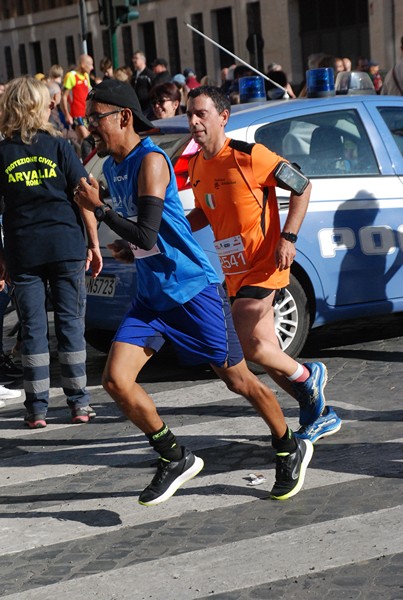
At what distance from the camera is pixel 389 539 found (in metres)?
4.87

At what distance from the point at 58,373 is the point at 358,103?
104 inches

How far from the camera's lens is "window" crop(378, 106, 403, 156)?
8.54 m

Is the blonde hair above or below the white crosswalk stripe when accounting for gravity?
above

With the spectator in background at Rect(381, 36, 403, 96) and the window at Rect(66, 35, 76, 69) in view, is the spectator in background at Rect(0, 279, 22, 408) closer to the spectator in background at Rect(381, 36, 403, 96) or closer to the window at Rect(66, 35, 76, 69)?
the spectator in background at Rect(381, 36, 403, 96)

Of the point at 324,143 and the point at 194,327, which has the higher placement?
the point at 324,143

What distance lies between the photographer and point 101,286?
8219 mm

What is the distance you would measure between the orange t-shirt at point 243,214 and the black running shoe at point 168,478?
93cm

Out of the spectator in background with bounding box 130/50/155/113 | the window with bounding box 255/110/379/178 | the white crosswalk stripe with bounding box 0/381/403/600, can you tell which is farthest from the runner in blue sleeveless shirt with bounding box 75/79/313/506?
the spectator in background with bounding box 130/50/155/113

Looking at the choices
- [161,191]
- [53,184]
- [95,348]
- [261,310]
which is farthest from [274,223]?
[95,348]

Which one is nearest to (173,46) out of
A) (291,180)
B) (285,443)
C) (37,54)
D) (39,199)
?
(37,54)

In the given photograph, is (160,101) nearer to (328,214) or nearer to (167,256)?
(328,214)

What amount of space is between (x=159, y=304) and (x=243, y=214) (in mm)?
722

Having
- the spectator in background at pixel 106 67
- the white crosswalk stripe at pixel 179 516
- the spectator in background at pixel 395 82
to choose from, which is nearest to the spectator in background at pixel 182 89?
the spectator in background at pixel 106 67

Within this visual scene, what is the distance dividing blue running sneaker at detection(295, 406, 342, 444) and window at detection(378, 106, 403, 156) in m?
2.72
